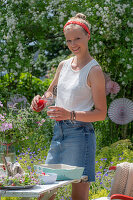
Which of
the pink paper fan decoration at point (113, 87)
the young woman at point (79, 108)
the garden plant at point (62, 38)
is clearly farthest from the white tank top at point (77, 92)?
the pink paper fan decoration at point (113, 87)

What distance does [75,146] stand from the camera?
2.17 metres

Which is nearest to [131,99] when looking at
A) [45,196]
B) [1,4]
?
[1,4]

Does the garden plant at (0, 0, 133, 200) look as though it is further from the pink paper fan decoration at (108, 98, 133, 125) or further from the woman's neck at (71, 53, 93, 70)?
the woman's neck at (71, 53, 93, 70)

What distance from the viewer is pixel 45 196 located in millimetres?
1985

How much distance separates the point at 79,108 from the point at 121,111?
3.70 meters

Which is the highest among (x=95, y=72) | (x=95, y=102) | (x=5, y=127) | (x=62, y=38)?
(x=62, y=38)

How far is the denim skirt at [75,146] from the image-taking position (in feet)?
7.10

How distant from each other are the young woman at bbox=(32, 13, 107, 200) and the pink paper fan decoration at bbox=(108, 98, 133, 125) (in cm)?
359

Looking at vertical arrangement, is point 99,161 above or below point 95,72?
below

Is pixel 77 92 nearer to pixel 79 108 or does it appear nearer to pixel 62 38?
pixel 79 108

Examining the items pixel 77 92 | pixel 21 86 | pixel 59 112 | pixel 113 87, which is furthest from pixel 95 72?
pixel 21 86

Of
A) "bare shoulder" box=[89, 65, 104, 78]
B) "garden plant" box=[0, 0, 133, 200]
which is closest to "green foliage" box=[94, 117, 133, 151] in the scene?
"garden plant" box=[0, 0, 133, 200]

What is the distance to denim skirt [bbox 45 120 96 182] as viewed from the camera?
85.2 inches

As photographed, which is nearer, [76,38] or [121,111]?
[76,38]
